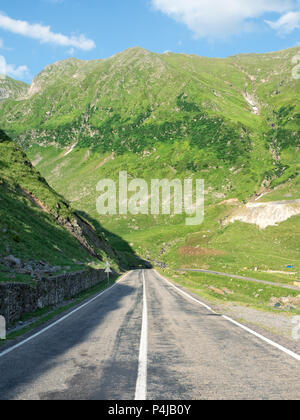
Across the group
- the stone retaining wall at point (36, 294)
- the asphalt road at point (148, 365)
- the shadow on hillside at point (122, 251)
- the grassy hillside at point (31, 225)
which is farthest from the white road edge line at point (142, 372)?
the shadow on hillside at point (122, 251)

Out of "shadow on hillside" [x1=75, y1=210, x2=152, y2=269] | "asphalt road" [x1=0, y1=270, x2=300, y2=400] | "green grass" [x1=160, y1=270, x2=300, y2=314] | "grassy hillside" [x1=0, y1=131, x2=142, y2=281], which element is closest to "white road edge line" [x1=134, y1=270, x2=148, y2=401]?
"asphalt road" [x1=0, y1=270, x2=300, y2=400]

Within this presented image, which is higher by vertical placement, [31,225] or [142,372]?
[31,225]

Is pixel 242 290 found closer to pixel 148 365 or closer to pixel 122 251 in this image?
pixel 148 365

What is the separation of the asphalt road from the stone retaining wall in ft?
8.00

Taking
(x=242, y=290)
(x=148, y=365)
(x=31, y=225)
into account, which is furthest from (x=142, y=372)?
(x=242, y=290)

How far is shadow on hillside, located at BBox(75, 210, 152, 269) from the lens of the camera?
8021cm

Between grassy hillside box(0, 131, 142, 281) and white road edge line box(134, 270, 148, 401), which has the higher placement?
grassy hillside box(0, 131, 142, 281)

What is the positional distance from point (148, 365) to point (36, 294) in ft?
36.6

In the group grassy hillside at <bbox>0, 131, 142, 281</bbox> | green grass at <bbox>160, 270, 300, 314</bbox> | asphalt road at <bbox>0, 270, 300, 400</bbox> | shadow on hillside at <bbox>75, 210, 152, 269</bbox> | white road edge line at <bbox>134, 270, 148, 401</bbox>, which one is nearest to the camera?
white road edge line at <bbox>134, 270, 148, 401</bbox>

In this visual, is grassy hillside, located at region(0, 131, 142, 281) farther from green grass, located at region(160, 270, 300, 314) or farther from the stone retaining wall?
green grass, located at region(160, 270, 300, 314)

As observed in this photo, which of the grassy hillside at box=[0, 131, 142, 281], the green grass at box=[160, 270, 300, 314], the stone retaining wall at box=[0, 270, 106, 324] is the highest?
the grassy hillside at box=[0, 131, 142, 281]

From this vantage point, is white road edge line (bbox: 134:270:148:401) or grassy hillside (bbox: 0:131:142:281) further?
grassy hillside (bbox: 0:131:142:281)

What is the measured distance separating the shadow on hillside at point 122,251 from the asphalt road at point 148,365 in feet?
175

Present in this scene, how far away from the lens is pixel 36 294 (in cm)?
1688
